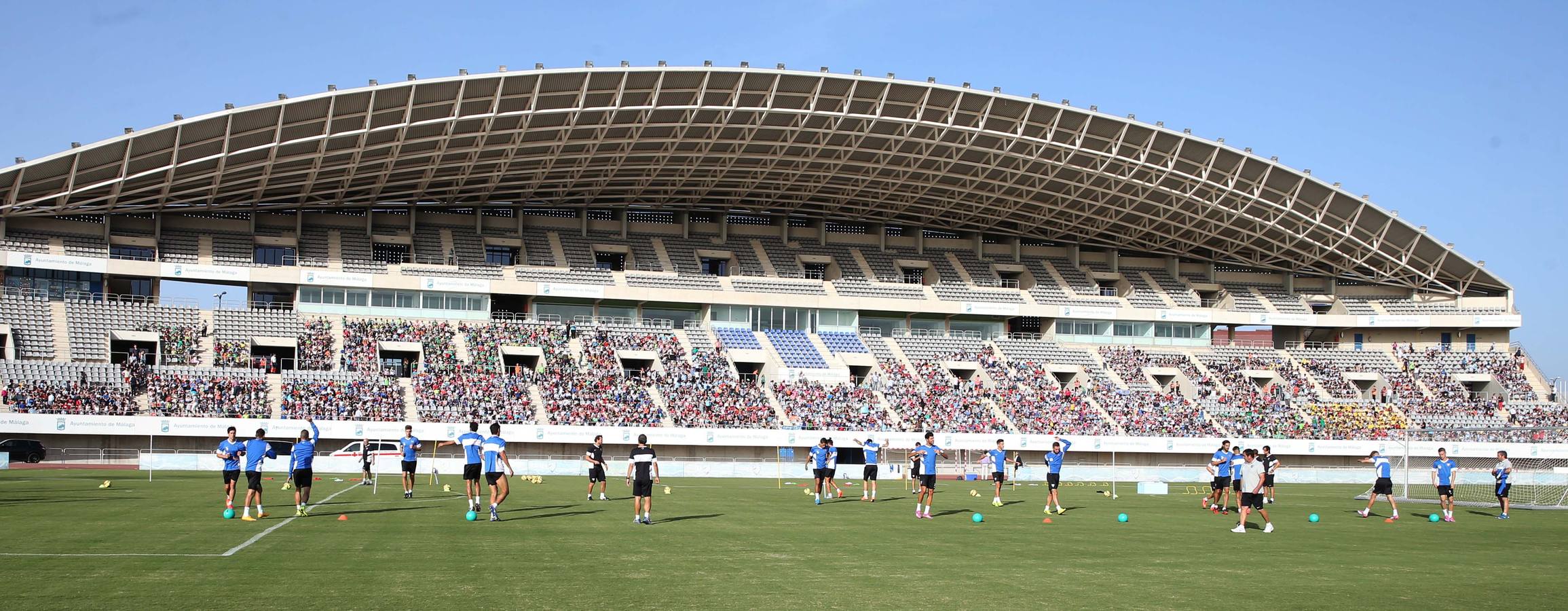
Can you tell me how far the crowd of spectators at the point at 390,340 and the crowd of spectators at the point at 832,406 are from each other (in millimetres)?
16559

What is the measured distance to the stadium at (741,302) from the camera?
49719 mm

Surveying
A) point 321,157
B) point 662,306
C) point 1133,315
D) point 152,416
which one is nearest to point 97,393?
point 152,416

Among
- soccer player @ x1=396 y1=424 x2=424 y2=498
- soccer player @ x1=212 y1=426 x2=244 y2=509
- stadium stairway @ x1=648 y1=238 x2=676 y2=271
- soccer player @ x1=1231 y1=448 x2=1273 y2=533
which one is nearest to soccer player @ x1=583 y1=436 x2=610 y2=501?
soccer player @ x1=396 y1=424 x2=424 y2=498

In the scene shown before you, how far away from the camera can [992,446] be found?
192ft

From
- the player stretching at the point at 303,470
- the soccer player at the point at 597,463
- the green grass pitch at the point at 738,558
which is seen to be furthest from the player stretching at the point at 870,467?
the player stretching at the point at 303,470

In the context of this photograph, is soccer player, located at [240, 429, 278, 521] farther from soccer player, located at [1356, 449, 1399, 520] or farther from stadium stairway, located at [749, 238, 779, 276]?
stadium stairway, located at [749, 238, 779, 276]

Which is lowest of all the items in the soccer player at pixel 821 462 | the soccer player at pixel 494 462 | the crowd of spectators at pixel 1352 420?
the crowd of spectators at pixel 1352 420

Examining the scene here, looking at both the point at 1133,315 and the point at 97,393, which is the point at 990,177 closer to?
the point at 1133,315

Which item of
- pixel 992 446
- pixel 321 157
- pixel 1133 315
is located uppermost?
pixel 321 157

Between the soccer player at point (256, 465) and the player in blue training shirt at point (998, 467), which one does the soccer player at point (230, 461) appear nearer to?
the soccer player at point (256, 465)

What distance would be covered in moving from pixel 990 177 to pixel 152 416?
41.8m

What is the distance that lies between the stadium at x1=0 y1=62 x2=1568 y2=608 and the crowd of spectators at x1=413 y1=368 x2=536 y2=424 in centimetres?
26

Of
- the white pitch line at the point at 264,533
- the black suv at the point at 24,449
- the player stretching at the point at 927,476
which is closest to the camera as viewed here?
the white pitch line at the point at 264,533

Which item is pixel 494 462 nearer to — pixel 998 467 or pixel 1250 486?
pixel 998 467
